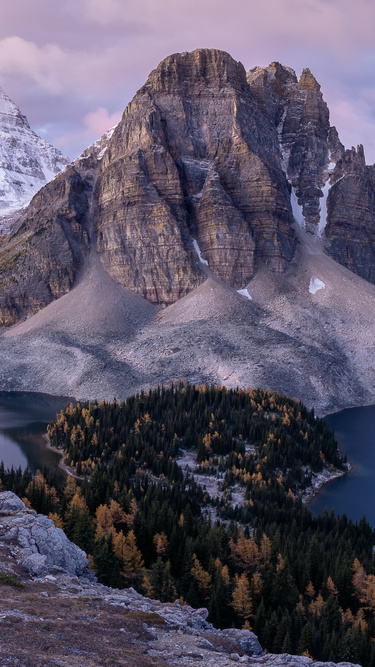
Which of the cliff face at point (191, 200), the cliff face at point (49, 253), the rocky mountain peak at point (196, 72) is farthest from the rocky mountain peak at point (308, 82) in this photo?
the cliff face at point (49, 253)

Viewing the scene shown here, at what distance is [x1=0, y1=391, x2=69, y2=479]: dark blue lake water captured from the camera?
230 feet

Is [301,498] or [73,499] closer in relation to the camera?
[73,499]

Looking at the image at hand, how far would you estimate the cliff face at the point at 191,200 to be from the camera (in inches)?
5438

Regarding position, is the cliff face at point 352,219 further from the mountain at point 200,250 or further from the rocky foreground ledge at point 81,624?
the rocky foreground ledge at point 81,624

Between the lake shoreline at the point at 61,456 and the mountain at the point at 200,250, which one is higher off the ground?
the mountain at the point at 200,250

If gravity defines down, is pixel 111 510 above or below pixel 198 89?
below

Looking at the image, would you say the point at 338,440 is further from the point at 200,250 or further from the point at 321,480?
the point at 200,250

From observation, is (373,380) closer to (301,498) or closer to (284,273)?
(284,273)

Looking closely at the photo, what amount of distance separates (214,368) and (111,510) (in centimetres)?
5320

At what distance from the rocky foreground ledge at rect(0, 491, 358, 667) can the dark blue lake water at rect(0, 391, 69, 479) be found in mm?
35966

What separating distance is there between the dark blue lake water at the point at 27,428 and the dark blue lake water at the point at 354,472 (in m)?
32.8

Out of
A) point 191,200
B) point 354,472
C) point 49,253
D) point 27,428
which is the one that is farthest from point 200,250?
point 354,472

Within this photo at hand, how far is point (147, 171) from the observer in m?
142

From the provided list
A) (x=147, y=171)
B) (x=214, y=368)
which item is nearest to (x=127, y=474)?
(x=214, y=368)
